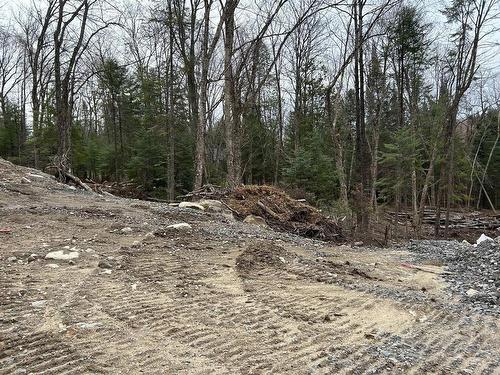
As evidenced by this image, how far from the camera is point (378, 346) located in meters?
3.61

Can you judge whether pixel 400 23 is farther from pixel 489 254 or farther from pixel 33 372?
pixel 33 372

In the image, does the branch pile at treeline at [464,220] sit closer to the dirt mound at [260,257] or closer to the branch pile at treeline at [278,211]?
the branch pile at treeline at [278,211]

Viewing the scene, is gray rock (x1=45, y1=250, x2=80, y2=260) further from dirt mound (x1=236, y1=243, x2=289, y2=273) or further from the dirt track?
dirt mound (x1=236, y1=243, x2=289, y2=273)

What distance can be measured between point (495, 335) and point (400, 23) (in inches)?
836

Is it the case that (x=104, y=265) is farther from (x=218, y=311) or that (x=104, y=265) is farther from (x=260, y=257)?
(x=260, y=257)

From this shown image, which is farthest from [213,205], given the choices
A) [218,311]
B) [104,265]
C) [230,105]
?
[218,311]

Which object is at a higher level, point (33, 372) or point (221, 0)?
point (221, 0)

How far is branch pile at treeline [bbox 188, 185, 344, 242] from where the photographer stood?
11328 millimetres

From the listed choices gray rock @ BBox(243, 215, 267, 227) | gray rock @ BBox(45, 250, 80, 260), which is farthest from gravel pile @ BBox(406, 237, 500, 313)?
gray rock @ BBox(45, 250, 80, 260)

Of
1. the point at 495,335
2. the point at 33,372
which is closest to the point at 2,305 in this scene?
the point at 33,372

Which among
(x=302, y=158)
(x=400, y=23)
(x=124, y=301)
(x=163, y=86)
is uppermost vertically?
(x=400, y=23)

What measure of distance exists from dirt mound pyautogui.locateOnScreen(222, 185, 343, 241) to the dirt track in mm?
3690

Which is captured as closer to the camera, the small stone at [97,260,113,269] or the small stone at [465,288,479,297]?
the small stone at [465,288,479,297]

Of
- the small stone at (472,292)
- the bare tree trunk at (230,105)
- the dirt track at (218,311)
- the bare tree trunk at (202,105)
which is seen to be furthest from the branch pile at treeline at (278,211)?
the small stone at (472,292)
